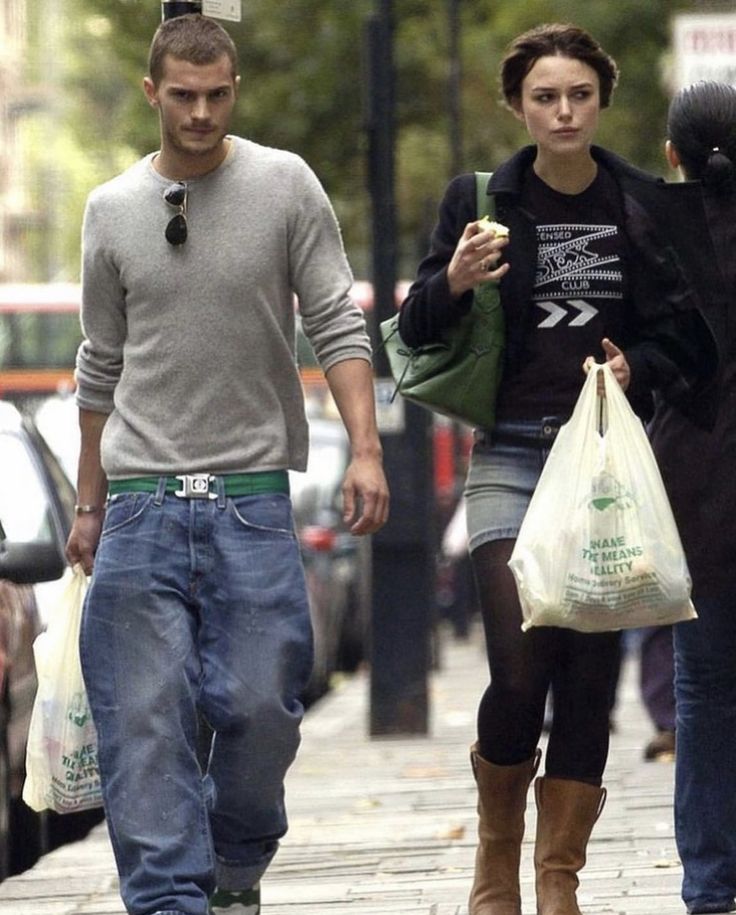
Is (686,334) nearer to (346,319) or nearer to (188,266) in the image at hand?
(346,319)

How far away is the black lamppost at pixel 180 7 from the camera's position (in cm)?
677

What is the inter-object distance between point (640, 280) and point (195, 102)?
1022mm

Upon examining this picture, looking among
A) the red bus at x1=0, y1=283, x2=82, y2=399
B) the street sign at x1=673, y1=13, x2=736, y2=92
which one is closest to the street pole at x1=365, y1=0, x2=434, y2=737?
the street sign at x1=673, y1=13, x2=736, y2=92

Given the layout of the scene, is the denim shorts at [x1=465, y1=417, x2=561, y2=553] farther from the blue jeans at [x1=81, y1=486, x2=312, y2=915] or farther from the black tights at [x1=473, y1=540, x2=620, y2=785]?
the blue jeans at [x1=81, y1=486, x2=312, y2=915]

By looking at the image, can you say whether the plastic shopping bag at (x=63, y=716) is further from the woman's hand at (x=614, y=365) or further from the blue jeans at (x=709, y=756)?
the blue jeans at (x=709, y=756)

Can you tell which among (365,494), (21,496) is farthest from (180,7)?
(21,496)

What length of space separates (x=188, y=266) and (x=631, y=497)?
1008mm

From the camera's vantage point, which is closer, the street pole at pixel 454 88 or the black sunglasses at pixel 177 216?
the black sunglasses at pixel 177 216

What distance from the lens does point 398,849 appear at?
27.0ft

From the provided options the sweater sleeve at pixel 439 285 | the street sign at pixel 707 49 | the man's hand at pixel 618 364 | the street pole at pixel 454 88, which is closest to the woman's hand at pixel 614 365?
the man's hand at pixel 618 364

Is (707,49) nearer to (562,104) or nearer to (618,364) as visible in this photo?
(562,104)

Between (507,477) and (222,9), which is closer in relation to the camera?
(507,477)

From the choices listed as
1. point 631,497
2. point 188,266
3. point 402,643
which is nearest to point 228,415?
point 188,266

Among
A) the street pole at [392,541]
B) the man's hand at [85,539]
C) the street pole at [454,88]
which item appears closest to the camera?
the man's hand at [85,539]
